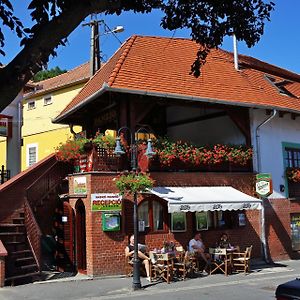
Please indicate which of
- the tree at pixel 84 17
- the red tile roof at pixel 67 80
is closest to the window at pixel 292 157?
the tree at pixel 84 17

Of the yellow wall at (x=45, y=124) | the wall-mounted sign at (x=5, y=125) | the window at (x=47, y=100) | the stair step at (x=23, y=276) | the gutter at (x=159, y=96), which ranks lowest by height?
the stair step at (x=23, y=276)

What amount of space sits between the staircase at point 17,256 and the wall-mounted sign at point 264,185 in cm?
814

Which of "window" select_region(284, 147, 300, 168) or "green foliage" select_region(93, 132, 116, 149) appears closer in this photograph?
"green foliage" select_region(93, 132, 116, 149)

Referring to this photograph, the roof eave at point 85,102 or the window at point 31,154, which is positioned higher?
the window at point 31,154

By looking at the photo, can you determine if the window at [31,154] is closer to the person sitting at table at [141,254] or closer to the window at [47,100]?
the window at [47,100]

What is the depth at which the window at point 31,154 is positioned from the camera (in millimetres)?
37475

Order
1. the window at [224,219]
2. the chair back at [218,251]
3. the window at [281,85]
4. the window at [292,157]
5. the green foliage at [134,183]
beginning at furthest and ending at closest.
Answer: the window at [281,85] → the window at [292,157] → the window at [224,219] → the chair back at [218,251] → the green foliage at [134,183]

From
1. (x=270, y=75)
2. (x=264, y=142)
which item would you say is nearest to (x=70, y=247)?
(x=264, y=142)

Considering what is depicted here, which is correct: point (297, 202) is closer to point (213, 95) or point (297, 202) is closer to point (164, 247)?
point (213, 95)

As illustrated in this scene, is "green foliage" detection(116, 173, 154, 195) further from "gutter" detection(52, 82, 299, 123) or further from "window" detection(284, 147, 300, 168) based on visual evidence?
"window" detection(284, 147, 300, 168)

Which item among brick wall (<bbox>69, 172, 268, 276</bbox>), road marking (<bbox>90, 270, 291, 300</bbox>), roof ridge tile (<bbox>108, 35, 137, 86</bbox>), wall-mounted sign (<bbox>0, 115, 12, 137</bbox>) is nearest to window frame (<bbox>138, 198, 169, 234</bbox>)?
brick wall (<bbox>69, 172, 268, 276</bbox>)

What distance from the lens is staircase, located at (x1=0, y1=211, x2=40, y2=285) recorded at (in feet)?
44.9

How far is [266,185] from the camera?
58.1 feet

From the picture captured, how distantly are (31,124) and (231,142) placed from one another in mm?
22806
